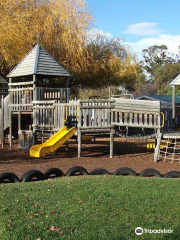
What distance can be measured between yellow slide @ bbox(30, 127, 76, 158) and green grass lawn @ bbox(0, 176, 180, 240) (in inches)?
242

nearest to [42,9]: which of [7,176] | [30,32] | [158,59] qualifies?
[30,32]

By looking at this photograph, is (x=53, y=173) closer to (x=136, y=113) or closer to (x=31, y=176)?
(x=31, y=176)

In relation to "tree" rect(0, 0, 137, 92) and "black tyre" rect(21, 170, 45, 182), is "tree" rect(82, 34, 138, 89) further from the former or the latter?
"black tyre" rect(21, 170, 45, 182)

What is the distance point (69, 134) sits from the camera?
15.3 metres

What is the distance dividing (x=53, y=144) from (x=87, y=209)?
338 inches

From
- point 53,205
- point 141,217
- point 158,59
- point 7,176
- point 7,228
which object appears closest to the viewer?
point 7,228

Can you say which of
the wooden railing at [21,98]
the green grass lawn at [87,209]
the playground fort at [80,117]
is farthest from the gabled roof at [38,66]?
the green grass lawn at [87,209]

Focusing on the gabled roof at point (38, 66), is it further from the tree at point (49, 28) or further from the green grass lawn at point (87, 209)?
the green grass lawn at point (87, 209)

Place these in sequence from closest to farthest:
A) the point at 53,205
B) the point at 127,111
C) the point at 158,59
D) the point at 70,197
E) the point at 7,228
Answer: the point at 7,228
the point at 53,205
the point at 70,197
the point at 127,111
the point at 158,59

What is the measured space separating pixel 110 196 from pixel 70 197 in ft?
2.36

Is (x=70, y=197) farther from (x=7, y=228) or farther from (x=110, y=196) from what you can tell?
(x=7, y=228)

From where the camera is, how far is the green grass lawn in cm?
543

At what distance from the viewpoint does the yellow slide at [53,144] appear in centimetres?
1459

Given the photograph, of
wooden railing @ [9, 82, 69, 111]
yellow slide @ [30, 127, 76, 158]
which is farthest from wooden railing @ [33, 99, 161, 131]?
wooden railing @ [9, 82, 69, 111]
